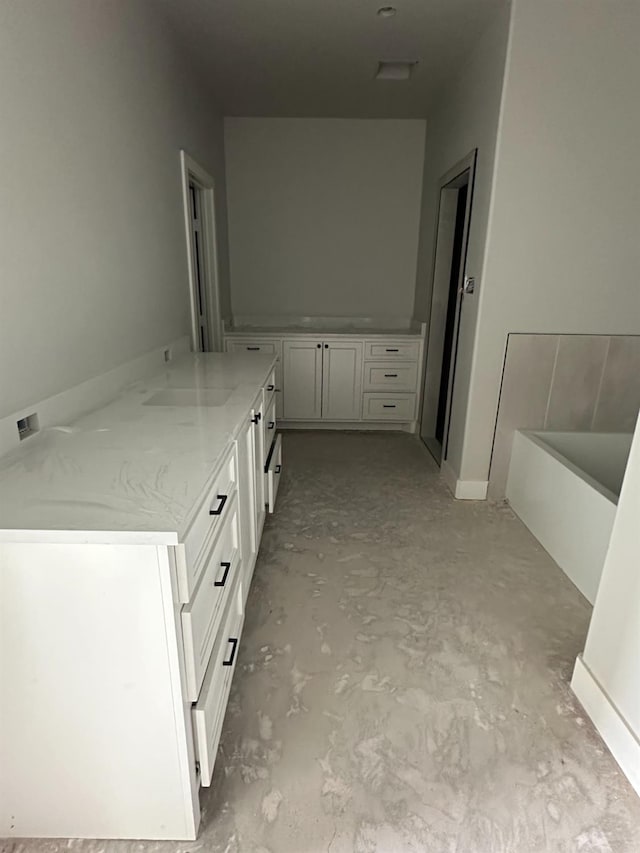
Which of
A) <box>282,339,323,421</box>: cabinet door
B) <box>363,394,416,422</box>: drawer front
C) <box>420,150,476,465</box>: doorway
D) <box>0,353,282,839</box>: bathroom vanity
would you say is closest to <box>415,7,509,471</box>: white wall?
<box>420,150,476,465</box>: doorway

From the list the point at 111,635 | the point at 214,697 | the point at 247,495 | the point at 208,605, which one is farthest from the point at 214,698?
the point at 247,495

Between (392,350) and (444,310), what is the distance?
51cm

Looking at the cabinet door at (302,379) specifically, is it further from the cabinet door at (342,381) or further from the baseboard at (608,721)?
the baseboard at (608,721)

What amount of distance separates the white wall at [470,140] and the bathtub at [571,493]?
428mm

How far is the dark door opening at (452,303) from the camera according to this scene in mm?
3545

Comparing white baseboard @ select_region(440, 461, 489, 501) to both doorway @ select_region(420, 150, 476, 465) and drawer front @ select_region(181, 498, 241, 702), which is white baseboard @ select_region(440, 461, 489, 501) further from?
drawer front @ select_region(181, 498, 241, 702)

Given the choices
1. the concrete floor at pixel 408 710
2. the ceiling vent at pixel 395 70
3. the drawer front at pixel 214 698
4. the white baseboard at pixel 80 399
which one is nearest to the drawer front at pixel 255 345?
the white baseboard at pixel 80 399

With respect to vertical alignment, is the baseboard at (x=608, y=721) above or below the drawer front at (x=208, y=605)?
below

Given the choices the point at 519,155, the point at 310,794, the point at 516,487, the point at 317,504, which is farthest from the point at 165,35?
the point at 310,794

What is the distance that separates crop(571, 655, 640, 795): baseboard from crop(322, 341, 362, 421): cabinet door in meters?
2.78

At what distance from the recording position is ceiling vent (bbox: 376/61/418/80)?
118 inches

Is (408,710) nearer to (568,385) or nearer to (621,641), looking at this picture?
(621,641)

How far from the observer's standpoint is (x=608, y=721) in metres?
1.42

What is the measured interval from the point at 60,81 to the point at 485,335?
7.12 feet
